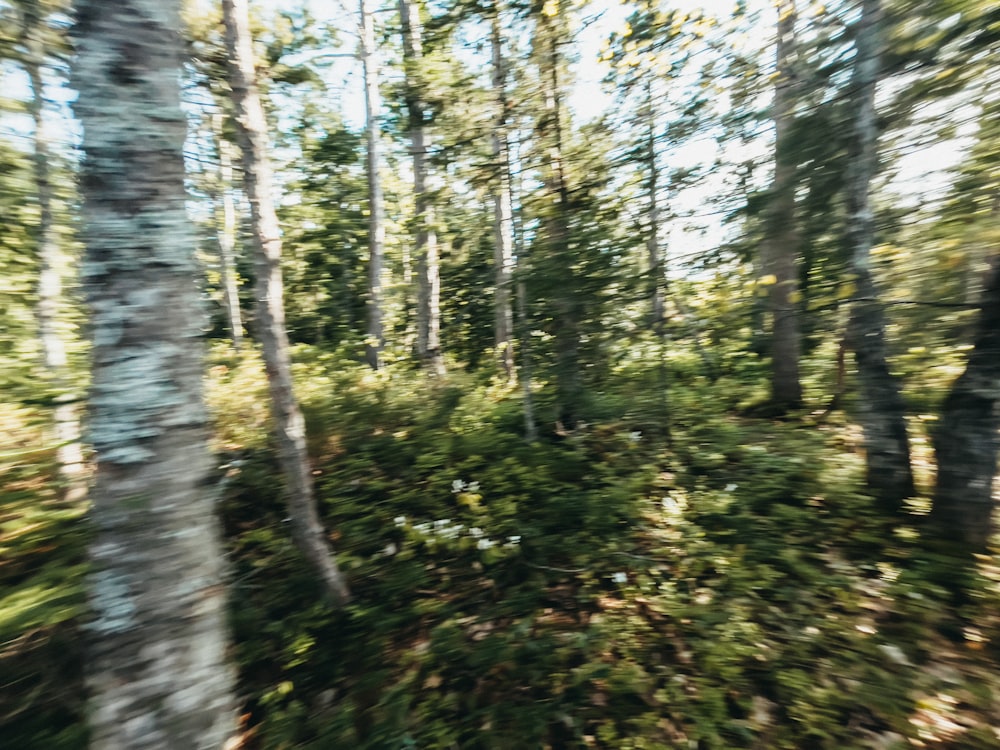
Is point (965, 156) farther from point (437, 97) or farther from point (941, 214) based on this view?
point (437, 97)

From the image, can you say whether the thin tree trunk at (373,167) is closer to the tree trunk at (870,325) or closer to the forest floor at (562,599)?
the forest floor at (562,599)

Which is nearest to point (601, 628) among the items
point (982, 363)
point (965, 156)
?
point (982, 363)

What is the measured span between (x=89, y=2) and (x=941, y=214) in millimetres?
5385

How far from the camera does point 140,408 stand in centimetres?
176

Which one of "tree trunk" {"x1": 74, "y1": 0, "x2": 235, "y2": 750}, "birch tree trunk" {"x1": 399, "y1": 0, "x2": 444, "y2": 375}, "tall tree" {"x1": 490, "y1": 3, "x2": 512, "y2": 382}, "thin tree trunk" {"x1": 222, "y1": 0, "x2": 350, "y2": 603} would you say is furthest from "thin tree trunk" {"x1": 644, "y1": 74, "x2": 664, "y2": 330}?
"tree trunk" {"x1": 74, "y1": 0, "x2": 235, "y2": 750}

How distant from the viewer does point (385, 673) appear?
3820 mm

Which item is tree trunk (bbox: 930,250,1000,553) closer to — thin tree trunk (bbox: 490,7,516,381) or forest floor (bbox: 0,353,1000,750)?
forest floor (bbox: 0,353,1000,750)

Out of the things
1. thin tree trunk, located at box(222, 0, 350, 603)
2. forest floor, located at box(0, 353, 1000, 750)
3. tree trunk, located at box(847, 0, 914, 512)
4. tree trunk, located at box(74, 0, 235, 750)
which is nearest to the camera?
tree trunk, located at box(74, 0, 235, 750)

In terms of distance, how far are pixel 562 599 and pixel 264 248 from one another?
3966 millimetres

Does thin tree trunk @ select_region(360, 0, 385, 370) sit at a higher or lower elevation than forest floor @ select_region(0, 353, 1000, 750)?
higher

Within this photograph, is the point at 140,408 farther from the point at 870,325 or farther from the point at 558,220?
the point at 870,325

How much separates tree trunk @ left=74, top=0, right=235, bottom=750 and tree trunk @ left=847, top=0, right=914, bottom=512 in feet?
16.0

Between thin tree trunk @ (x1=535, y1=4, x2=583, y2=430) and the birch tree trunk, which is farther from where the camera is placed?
the birch tree trunk

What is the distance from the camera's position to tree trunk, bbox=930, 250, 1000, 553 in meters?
3.95
